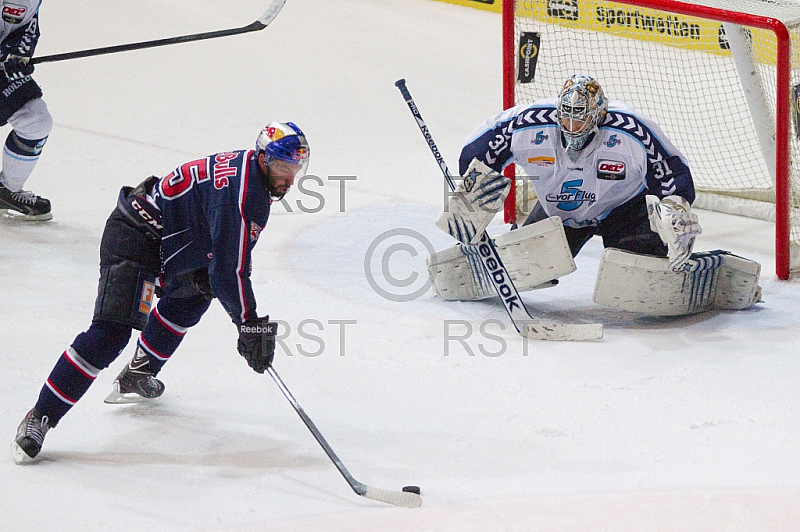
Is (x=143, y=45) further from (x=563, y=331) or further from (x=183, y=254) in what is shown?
(x=563, y=331)

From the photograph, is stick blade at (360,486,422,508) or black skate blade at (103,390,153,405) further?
black skate blade at (103,390,153,405)

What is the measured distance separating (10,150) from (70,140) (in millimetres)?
1408

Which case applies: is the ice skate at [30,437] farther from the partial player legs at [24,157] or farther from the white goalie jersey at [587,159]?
the partial player legs at [24,157]

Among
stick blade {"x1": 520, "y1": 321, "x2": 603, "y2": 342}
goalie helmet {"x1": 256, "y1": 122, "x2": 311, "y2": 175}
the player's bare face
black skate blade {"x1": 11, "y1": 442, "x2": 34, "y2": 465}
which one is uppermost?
goalie helmet {"x1": 256, "y1": 122, "x2": 311, "y2": 175}

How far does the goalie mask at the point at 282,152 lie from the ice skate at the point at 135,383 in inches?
29.9

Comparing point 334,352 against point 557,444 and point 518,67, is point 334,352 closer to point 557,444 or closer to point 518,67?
point 557,444

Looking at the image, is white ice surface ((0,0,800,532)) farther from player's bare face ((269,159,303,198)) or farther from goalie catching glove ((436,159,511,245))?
player's bare face ((269,159,303,198))

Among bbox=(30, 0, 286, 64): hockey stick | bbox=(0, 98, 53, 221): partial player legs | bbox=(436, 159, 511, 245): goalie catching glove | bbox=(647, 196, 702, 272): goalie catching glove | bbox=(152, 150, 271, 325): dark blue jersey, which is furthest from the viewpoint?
bbox=(30, 0, 286, 64): hockey stick

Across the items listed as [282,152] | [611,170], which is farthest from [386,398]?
[611,170]

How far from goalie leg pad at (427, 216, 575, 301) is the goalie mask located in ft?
4.40

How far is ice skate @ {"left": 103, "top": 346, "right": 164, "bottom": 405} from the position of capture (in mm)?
3324

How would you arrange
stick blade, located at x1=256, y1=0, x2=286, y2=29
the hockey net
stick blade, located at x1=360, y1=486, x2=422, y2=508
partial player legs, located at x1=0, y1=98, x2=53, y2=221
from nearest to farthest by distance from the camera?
stick blade, located at x1=360, y1=486, x2=422, y2=508 < the hockey net < partial player legs, located at x1=0, y1=98, x2=53, y2=221 < stick blade, located at x1=256, y1=0, x2=286, y2=29

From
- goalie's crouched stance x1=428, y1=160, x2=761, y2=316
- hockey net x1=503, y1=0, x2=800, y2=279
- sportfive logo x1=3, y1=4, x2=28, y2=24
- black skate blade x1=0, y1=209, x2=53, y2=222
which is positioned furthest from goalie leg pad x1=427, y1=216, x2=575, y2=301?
sportfive logo x1=3, y1=4, x2=28, y2=24

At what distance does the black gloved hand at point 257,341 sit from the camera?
2857mm
